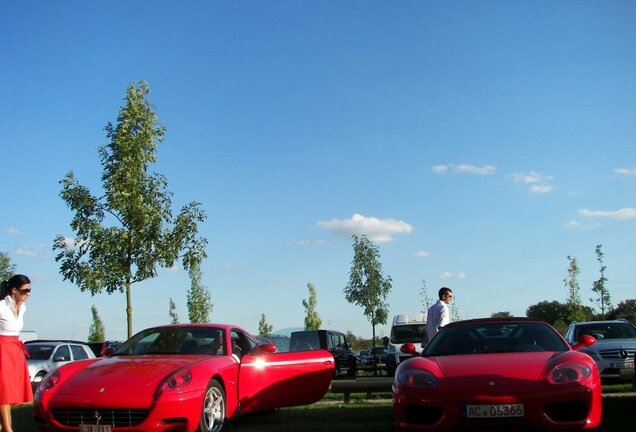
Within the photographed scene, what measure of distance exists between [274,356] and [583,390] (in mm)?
3882

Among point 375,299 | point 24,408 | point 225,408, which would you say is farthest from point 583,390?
point 375,299

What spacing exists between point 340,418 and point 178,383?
3030 mm

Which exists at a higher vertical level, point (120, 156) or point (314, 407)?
point (120, 156)

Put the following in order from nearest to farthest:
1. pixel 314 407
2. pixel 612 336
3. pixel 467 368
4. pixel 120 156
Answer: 1. pixel 467 368
2. pixel 314 407
3. pixel 612 336
4. pixel 120 156

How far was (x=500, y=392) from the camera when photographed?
600cm

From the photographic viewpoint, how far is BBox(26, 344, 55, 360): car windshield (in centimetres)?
1759

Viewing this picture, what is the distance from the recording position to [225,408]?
7.64m

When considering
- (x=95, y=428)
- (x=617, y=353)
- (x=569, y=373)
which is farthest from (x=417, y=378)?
(x=617, y=353)

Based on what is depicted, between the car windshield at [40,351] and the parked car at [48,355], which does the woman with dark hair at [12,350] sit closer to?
the parked car at [48,355]

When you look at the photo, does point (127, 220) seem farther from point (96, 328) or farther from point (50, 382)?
point (96, 328)

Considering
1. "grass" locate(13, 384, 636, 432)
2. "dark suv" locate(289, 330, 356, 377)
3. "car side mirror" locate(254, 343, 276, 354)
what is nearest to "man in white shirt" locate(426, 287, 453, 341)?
"grass" locate(13, 384, 636, 432)

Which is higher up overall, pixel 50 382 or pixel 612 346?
pixel 50 382

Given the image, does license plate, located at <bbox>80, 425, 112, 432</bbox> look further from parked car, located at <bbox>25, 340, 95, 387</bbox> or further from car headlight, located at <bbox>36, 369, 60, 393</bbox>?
parked car, located at <bbox>25, 340, 95, 387</bbox>

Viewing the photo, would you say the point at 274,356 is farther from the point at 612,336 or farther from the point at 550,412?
the point at 612,336
